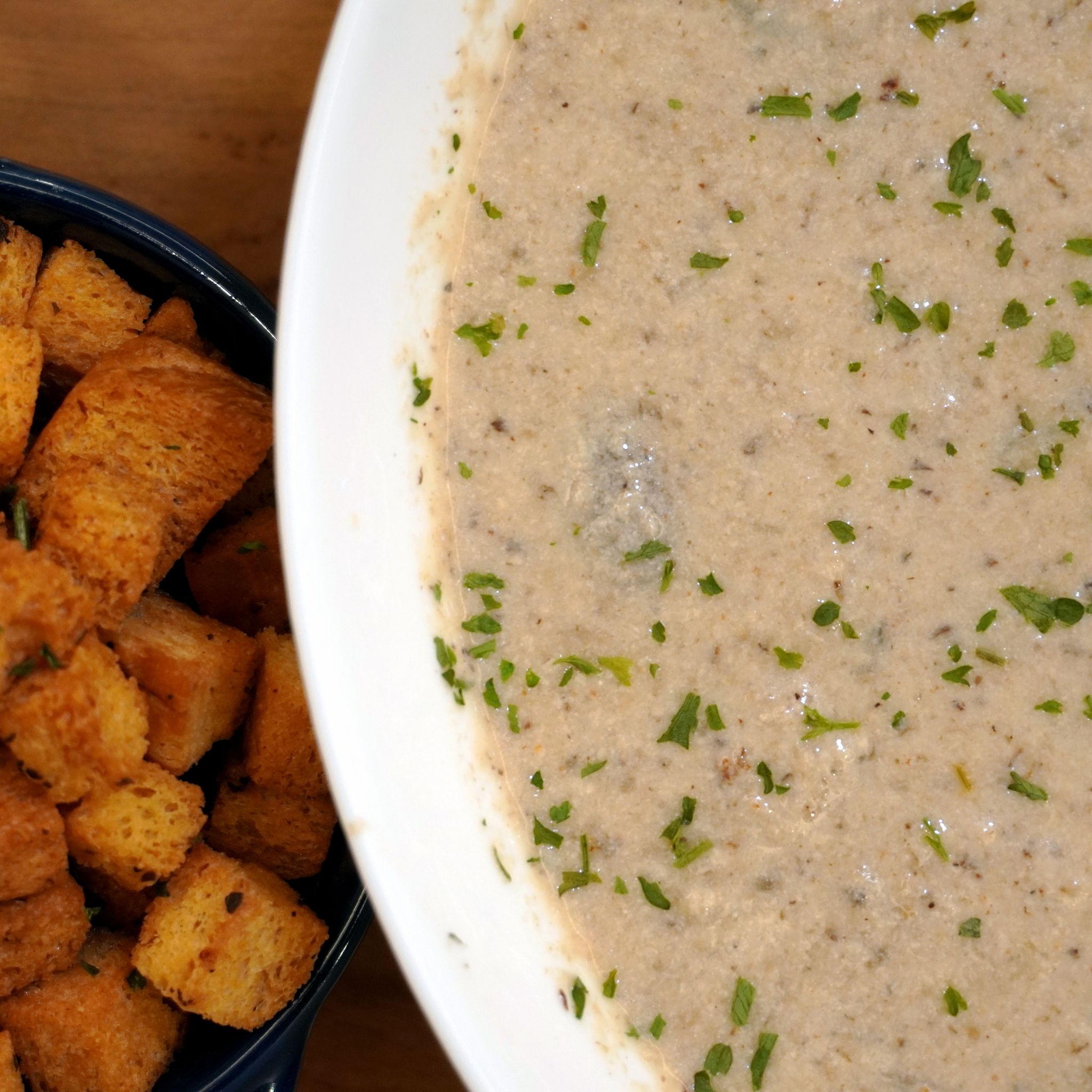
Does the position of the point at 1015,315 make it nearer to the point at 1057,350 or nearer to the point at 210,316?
the point at 1057,350

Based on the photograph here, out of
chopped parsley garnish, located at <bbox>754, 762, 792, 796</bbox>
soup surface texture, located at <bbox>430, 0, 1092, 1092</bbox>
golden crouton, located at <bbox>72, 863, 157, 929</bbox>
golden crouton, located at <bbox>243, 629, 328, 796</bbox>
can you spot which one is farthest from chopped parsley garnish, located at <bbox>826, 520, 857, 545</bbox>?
golden crouton, located at <bbox>72, 863, 157, 929</bbox>

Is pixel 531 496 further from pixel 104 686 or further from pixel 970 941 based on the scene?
pixel 970 941

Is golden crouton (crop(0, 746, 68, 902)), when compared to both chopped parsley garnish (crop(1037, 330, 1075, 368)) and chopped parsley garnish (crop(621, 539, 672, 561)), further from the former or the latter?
chopped parsley garnish (crop(1037, 330, 1075, 368))

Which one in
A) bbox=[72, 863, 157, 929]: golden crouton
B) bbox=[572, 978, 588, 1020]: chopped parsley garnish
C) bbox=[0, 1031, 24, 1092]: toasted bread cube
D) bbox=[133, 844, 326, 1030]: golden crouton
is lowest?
bbox=[0, 1031, 24, 1092]: toasted bread cube

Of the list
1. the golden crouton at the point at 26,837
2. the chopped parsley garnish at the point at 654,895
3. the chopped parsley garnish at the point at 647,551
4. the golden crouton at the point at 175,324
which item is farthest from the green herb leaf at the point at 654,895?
the golden crouton at the point at 175,324

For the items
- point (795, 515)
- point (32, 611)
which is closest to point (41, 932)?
point (32, 611)
